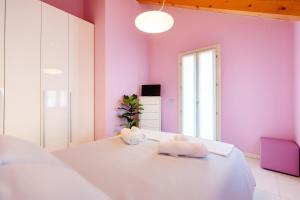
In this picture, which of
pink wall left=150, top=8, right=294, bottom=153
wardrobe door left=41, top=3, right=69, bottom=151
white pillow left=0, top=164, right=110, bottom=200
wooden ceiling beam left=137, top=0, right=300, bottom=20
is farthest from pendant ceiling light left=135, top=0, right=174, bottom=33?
pink wall left=150, top=8, right=294, bottom=153

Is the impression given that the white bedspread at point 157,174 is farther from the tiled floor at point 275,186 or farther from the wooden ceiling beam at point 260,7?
the wooden ceiling beam at point 260,7

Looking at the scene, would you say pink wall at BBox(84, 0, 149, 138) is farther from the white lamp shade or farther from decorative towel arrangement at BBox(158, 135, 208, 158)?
decorative towel arrangement at BBox(158, 135, 208, 158)

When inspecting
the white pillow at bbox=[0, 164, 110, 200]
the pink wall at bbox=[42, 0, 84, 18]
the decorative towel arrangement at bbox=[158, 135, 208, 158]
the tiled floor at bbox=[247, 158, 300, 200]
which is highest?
the pink wall at bbox=[42, 0, 84, 18]

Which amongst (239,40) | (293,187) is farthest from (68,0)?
(293,187)

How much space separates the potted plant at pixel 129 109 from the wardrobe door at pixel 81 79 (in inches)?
24.8

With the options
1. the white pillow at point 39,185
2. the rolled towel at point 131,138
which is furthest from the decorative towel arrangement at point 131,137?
the white pillow at point 39,185

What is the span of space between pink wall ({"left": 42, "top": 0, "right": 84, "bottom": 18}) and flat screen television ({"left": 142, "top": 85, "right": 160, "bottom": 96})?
6.48 ft

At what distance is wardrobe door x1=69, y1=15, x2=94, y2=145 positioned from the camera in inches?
109

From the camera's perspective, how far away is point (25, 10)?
2201mm

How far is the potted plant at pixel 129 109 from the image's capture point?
11.3 feet

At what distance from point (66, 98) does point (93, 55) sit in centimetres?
96

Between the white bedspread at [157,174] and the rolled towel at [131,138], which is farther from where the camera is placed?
the rolled towel at [131,138]

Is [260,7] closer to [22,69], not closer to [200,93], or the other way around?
[200,93]

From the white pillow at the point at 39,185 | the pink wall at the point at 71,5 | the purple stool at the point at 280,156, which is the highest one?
the pink wall at the point at 71,5
